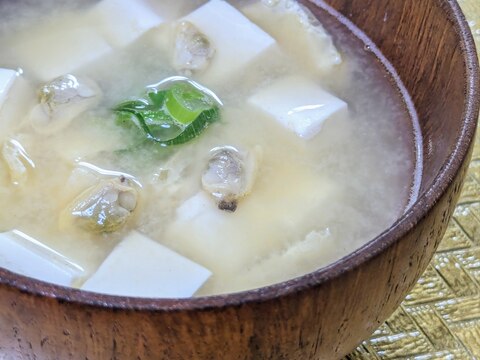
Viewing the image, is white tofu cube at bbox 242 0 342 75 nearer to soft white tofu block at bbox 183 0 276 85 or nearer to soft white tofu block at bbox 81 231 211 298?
soft white tofu block at bbox 183 0 276 85

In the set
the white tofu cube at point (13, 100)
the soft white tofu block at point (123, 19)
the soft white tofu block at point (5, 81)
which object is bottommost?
the white tofu cube at point (13, 100)

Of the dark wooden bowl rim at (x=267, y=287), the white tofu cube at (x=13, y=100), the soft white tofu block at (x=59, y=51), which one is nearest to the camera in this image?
the dark wooden bowl rim at (x=267, y=287)

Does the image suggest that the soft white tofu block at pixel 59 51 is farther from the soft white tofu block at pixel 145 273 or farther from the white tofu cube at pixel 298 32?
the soft white tofu block at pixel 145 273

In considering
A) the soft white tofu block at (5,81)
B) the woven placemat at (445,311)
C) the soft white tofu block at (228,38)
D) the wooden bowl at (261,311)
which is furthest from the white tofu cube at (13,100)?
the woven placemat at (445,311)

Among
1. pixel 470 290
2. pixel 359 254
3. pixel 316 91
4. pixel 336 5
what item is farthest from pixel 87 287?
pixel 336 5

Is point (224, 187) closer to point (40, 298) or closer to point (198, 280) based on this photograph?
point (198, 280)

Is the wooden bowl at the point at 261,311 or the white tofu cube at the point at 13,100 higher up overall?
the wooden bowl at the point at 261,311

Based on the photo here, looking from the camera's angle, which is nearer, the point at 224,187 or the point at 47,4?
the point at 224,187

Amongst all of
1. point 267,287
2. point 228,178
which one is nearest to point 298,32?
point 228,178
